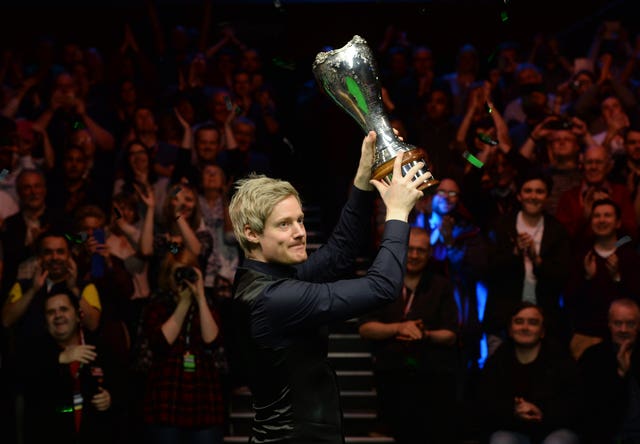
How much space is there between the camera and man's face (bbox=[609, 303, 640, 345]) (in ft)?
19.1

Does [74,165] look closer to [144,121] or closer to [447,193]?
[144,121]

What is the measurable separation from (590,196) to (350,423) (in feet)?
7.27

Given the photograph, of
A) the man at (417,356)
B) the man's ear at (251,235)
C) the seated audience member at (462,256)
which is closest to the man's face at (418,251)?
the man at (417,356)

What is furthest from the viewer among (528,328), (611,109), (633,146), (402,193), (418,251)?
(611,109)

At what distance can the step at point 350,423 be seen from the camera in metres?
6.22

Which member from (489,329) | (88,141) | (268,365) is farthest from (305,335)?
(88,141)

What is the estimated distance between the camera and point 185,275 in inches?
225

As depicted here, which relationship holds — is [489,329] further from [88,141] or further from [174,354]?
[88,141]

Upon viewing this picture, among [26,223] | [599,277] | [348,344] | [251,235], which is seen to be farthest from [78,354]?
[599,277]

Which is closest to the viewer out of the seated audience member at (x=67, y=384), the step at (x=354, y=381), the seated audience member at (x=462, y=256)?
the seated audience member at (x=67, y=384)

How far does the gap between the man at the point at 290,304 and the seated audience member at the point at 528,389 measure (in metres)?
2.85

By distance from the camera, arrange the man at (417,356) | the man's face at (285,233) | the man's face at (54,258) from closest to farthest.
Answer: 1. the man's face at (285,233)
2. the man at (417,356)
3. the man's face at (54,258)

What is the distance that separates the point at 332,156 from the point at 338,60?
4893mm

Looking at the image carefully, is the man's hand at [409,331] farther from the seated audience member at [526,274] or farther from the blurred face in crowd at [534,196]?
the blurred face in crowd at [534,196]
